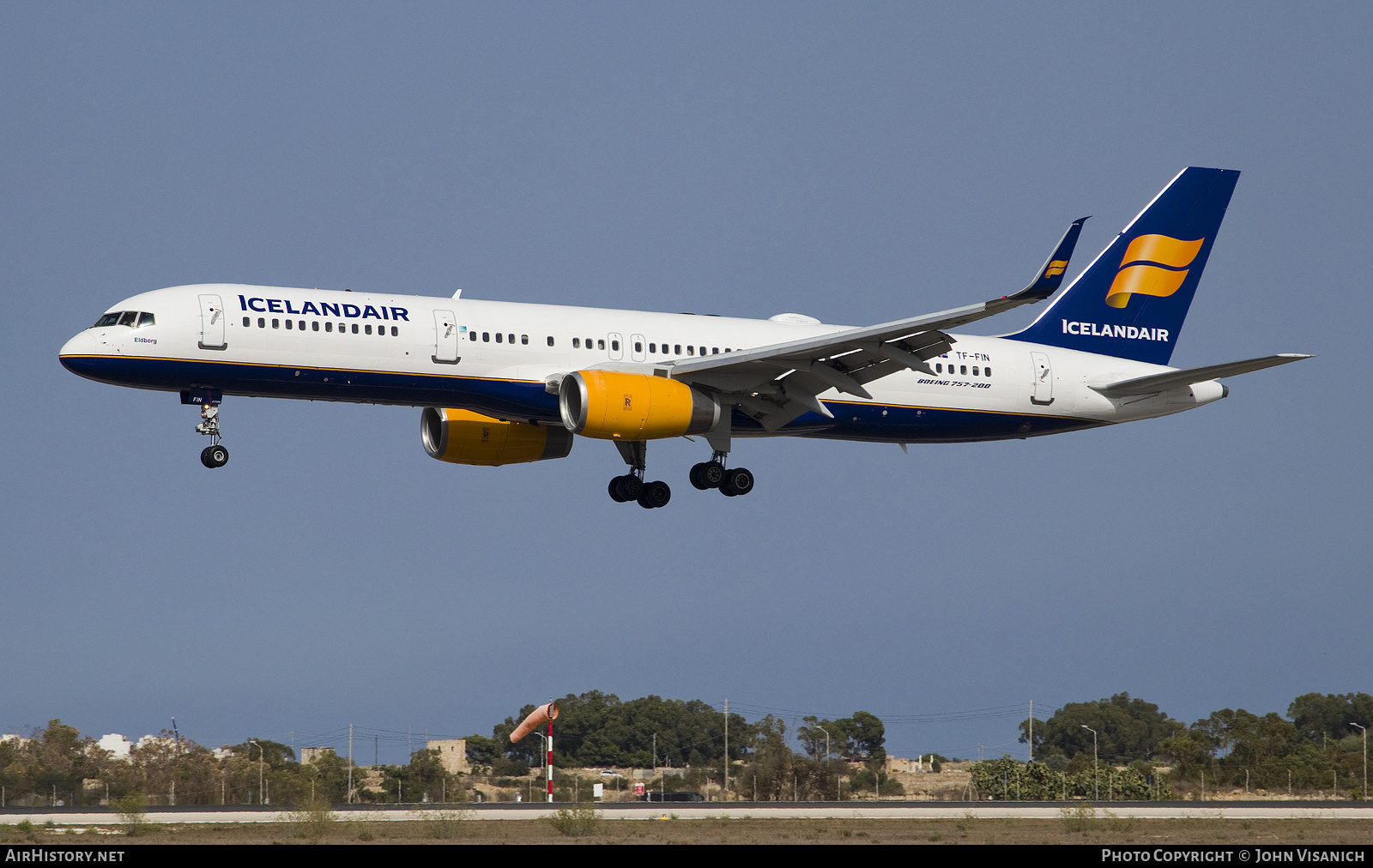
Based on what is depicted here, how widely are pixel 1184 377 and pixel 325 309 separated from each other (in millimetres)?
23591

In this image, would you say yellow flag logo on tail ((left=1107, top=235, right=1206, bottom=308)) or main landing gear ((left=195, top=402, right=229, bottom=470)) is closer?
main landing gear ((left=195, top=402, right=229, bottom=470))

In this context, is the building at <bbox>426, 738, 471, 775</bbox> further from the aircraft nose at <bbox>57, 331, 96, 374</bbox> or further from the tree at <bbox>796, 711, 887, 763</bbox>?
the aircraft nose at <bbox>57, 331, 96, 374</bbox>

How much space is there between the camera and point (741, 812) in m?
43.0

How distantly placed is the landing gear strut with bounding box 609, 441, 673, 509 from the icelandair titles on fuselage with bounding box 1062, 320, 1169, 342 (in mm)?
13438

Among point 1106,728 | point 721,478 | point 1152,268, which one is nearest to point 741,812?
point 721,478

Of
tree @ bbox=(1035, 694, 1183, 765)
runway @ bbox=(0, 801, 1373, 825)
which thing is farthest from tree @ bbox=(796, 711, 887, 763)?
runway @ bbox=(0, 801, 1373, 825)

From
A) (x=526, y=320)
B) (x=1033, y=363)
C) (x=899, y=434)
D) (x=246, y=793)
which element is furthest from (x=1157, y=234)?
(x=246, y=793)

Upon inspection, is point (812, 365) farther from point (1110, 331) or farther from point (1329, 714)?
point (1329, 714)

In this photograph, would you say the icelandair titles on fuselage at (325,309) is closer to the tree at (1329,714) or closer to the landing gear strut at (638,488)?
the landing gear strut at (638,488)

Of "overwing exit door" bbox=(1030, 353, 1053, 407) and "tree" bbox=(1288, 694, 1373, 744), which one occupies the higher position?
"overwing exit door" bbox=(1030, 353, 1053, 407)

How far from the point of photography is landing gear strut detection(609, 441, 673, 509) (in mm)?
45969

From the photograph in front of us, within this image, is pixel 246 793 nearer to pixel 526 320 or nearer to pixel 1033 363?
pixel 526 320

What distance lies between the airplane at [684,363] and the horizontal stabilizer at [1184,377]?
0.07m

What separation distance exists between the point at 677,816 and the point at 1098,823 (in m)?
10.1
